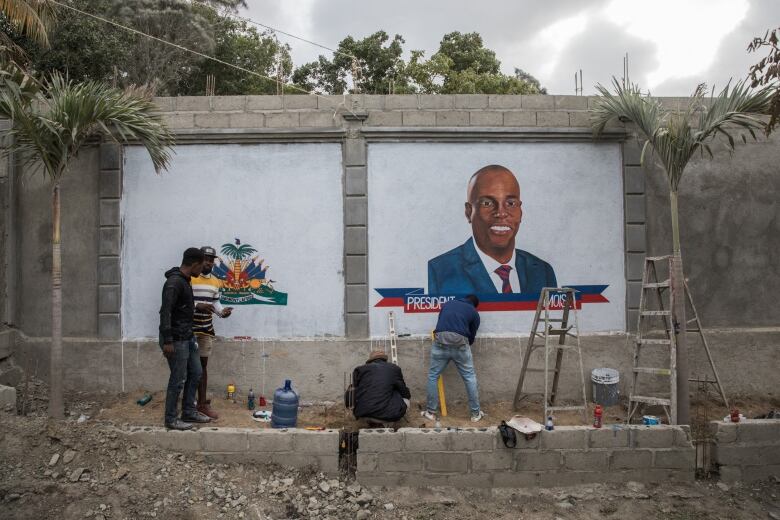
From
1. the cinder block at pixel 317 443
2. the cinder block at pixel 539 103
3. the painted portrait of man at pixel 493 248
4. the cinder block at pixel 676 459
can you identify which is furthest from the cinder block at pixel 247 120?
the cinder block at pixel 676 459

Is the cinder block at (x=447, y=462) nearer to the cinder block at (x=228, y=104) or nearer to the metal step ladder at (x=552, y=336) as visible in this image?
the metal step ladder at (x=552, y=336)

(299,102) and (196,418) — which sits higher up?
(299,102)

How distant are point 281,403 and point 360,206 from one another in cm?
294

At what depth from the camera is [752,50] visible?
5.94m

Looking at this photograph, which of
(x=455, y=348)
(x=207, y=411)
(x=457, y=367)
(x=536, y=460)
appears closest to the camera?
(x=536, y=460)

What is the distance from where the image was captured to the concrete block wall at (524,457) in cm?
595

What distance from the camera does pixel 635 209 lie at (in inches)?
320

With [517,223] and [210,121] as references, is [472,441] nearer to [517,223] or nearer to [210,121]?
[517,223]

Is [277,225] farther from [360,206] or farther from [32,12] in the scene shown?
[32,12]

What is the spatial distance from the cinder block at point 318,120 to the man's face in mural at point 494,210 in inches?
86.4

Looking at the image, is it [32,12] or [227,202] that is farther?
[227,202]

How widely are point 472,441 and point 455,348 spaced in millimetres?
1475

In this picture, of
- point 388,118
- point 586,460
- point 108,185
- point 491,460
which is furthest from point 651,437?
point 108,185

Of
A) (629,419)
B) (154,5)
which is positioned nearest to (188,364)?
(629,419)
